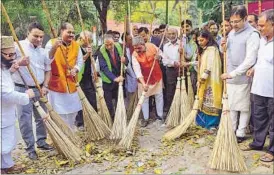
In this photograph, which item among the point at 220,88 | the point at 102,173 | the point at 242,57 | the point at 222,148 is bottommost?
the point at 102,173

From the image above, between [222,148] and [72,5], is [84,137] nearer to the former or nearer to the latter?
[222,148]

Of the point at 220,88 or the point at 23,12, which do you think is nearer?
the point at 220,88

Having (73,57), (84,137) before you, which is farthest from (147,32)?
(84,137)

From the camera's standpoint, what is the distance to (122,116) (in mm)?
4891

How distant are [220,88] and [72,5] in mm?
9788

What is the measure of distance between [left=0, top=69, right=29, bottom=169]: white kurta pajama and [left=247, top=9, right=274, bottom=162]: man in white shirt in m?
2.45

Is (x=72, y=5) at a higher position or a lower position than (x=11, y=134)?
higher

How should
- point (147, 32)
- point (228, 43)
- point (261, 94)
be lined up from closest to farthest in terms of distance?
point (261, 94) < point (228, 43) < point (147, 32)

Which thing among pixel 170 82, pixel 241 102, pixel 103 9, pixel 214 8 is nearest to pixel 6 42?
pixel 241 102

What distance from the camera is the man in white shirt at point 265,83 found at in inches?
141

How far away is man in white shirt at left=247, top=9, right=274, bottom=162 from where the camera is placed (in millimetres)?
3572


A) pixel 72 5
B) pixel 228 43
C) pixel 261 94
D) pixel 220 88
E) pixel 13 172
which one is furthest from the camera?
pixel 72 5

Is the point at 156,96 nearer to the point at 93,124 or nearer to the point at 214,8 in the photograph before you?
the point at 93,124

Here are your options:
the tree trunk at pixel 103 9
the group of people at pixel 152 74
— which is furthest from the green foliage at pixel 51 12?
the group of people at pixel 152 74
